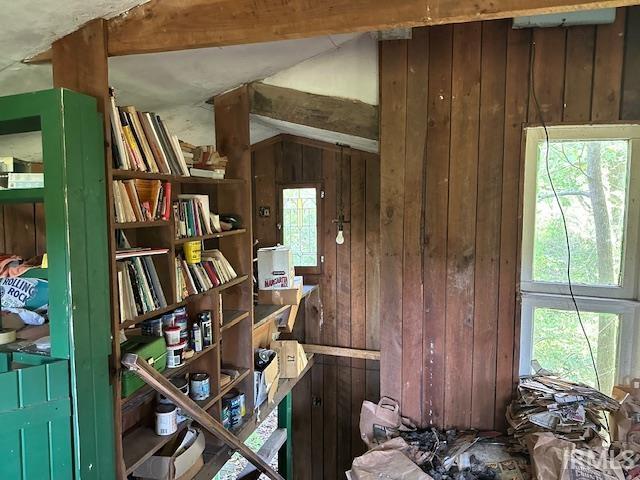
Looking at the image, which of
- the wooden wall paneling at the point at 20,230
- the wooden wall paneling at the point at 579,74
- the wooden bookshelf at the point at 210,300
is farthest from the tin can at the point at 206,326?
the wooden wall paneling at the point at 579,74

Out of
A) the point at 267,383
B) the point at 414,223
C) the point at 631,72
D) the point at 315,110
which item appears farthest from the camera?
the point at 267,383

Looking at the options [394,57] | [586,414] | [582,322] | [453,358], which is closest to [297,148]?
[394,57]

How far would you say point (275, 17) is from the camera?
4.29 feet

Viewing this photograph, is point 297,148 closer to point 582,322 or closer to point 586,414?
point 582,322

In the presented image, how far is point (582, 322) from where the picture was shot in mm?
2355

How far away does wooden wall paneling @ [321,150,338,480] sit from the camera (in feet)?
11.7

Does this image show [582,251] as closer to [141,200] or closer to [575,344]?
[575,344]

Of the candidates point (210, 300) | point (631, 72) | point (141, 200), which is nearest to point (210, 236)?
point (210, 300)

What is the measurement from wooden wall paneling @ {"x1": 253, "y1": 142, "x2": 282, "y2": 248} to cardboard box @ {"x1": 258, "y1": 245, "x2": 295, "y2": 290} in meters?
0.63

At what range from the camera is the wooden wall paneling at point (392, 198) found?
2.26 metres

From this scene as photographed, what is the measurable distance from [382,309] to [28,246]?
1696 mm

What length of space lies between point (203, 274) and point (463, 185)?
4.45 ft

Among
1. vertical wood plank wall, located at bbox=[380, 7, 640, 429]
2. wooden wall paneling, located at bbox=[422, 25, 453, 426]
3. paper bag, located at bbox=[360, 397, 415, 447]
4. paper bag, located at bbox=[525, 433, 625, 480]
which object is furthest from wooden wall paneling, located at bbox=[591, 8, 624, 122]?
paper bag, located at bbox=[360, 397, 415, 447]

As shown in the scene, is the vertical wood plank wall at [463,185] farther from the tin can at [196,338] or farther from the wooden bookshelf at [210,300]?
the tin can at [196,338]
